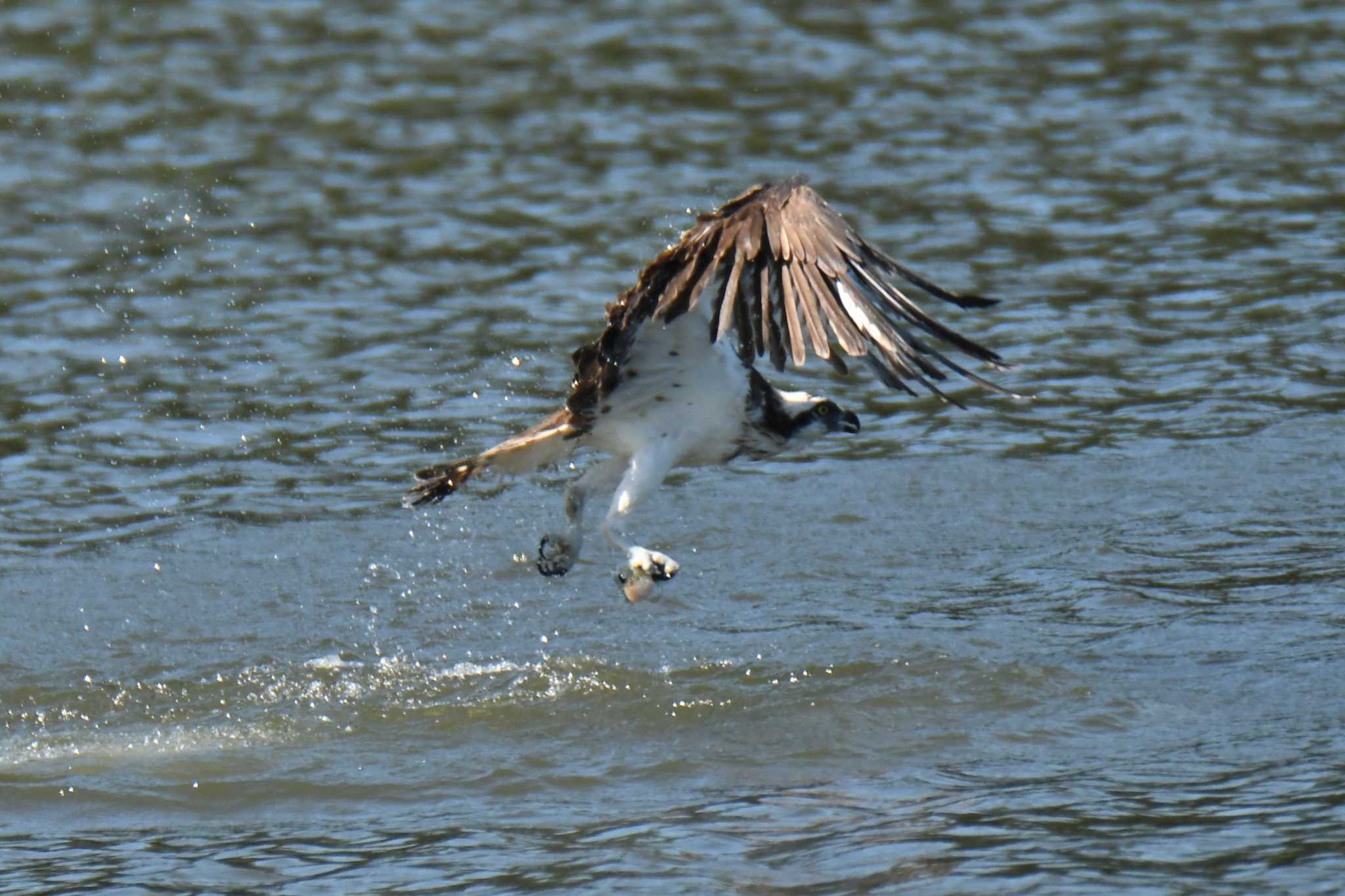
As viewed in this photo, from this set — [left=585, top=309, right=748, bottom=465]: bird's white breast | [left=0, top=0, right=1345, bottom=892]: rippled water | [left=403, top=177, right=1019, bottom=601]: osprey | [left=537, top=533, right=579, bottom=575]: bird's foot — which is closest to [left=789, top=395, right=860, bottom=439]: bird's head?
[left=403, top=177, right=1019, bottom=601]: osprey

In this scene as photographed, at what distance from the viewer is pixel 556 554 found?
7875 millimetres

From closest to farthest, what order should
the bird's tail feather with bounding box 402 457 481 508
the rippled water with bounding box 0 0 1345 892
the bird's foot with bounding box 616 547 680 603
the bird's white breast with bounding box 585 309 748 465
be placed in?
1. the rippled water with bounding box 0 0 1345 892
2. the bird's foot with bounding box 616 547 680 603
3. the bird's white breast with bounding box 585 309 748 465
4. the bird's tail feather with bounding box 402 457 481 508

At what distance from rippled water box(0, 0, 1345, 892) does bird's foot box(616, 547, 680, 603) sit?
0.49 meters

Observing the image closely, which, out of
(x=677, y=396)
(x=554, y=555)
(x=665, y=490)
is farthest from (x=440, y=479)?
(x=665, y=490)

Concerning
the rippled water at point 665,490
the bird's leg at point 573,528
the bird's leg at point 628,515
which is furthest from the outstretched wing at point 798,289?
the rippled water at point 665,490

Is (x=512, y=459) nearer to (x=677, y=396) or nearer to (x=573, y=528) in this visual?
(x=573, y=528)

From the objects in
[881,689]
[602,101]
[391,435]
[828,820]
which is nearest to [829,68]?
[602,101]

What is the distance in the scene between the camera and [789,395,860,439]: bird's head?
7.76m

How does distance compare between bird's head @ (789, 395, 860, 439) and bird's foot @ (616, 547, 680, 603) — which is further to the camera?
bird's head @ (789, 395, 860, 439)

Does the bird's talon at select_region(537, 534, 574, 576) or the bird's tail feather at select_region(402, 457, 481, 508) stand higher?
the bird's tail feather at select_region(402, 457, 481, 508)

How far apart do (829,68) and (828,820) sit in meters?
10.5

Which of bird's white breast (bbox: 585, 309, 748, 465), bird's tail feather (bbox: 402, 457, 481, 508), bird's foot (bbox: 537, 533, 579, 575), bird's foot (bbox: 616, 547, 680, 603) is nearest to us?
bird's foot (bbox: 616, 547, 680, 603)

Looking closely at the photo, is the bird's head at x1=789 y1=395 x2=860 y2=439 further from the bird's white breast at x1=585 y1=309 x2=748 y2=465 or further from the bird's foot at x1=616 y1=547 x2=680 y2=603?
the bird's foot at x1=616 y1=547 x2=680 y2=603

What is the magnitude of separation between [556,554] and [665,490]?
2233 millimetres
